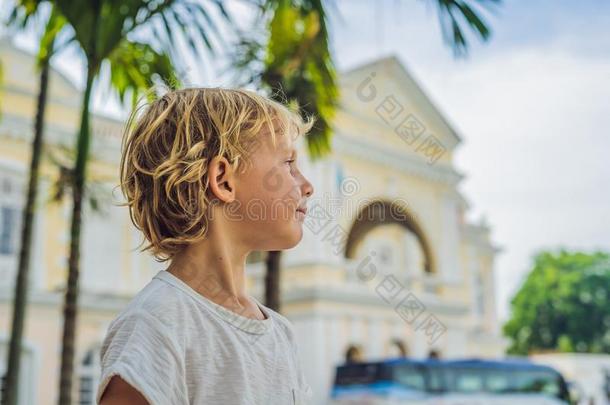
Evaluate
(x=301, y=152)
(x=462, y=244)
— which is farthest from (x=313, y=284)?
(x=462, y=244)

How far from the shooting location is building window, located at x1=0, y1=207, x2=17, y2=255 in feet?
56.6

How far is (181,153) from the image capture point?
143cm

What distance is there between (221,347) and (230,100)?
0.44m

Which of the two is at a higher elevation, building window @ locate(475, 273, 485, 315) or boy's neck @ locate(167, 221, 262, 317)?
building window @ locate(475, 273, 485, 315)

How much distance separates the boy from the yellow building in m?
11.2

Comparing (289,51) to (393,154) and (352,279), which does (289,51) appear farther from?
(393,154)

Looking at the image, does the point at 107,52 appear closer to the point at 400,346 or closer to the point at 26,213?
the point at 26,213

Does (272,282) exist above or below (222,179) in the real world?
above

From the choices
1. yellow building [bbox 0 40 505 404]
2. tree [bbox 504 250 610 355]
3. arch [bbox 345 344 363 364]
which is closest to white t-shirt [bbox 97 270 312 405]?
yellow building [bbox 0 40 505 404]

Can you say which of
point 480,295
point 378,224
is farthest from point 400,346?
point 480,295

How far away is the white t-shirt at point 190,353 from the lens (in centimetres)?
128

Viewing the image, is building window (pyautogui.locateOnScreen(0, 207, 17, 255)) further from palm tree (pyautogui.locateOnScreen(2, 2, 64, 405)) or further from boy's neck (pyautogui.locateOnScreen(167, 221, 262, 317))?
boy's neck (pyautogui.locateOnScreen(167, 221, 262, 317))

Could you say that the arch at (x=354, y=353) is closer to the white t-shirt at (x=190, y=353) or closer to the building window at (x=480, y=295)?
the building window at (x=480, y=295)

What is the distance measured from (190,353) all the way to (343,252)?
21733mm
